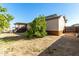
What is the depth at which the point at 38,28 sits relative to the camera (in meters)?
5.21

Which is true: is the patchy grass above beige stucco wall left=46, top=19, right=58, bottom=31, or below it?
below

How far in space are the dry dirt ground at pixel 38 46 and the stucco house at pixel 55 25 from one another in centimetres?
28

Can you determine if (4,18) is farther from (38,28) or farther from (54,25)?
(54,25)

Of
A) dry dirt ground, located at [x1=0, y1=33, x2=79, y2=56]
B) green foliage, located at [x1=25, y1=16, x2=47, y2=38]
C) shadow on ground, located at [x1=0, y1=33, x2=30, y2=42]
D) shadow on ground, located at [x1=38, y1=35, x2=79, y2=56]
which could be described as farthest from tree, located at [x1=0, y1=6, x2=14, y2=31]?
shadow on ground, located at [x1=38, y1=35, x2=79, y2=56]

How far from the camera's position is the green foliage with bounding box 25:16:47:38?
183 inches

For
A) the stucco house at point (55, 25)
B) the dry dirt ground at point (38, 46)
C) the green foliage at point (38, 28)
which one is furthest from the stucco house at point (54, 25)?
the dry dirt ground at point (38, 46)

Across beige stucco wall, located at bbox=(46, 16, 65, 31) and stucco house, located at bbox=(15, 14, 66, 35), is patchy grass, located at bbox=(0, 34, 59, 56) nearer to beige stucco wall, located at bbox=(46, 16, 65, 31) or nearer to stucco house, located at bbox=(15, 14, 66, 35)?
stucco house, located at bbox=(15, 14, 66, 35)

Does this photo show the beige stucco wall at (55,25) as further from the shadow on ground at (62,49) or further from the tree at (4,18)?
the tree at (4,18)

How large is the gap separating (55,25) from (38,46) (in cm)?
177

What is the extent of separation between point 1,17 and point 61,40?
2039mm

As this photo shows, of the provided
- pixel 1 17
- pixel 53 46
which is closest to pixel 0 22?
pixel 1 17

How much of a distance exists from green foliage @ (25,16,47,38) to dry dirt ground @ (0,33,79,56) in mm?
252

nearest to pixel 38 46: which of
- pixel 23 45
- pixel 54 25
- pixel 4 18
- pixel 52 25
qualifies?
pixel 23 45

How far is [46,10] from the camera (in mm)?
3992
